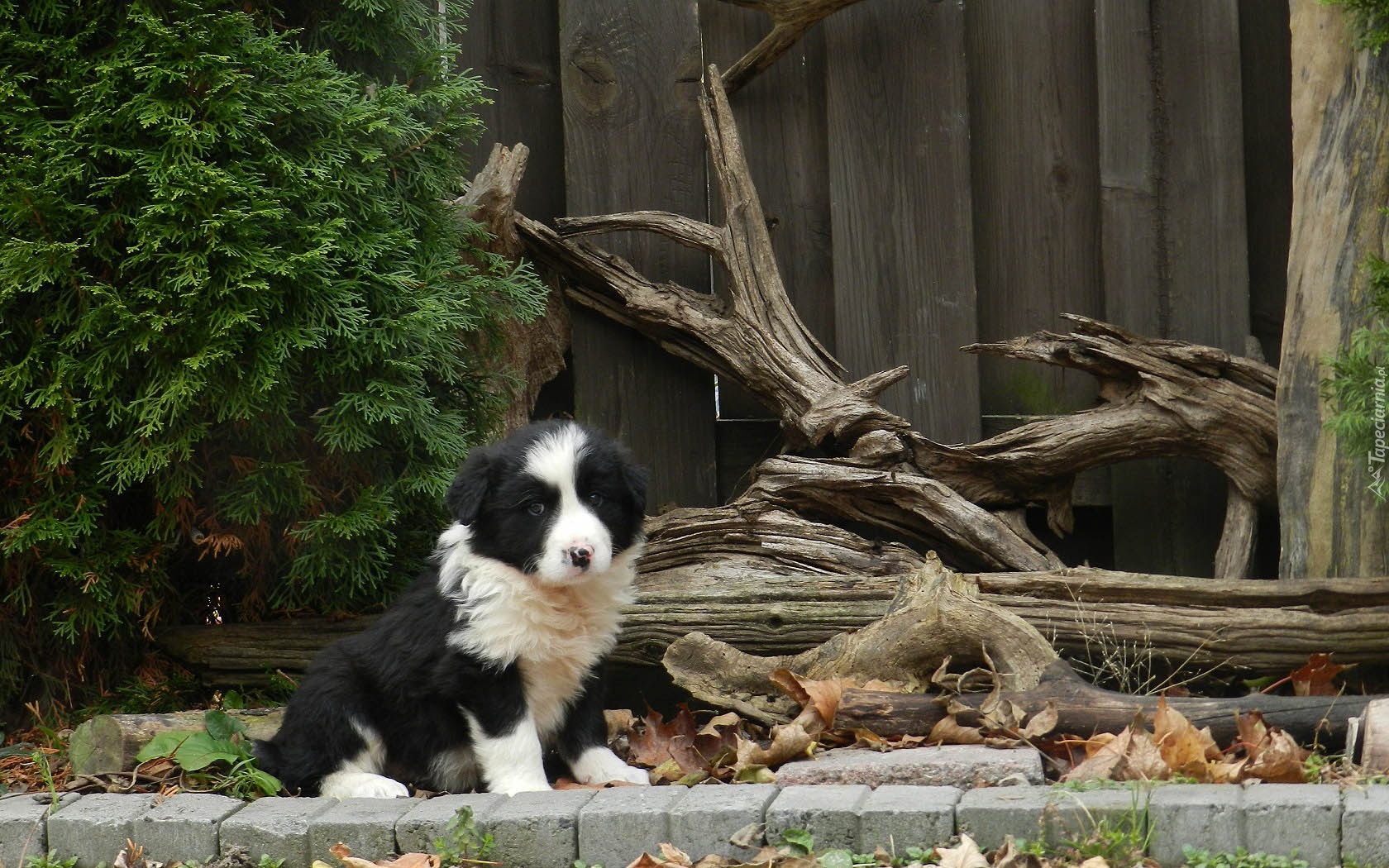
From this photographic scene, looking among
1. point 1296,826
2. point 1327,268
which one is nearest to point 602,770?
point 1296,826

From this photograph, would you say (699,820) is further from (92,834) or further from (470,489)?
(92,834)

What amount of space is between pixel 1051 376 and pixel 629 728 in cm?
254

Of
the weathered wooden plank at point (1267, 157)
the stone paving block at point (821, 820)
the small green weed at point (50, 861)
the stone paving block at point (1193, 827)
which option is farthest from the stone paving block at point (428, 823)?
the weathered wooden plank at point (1267, 157)

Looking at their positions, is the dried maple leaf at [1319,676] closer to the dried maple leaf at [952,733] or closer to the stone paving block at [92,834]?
the dried maple leaf at [952,733]

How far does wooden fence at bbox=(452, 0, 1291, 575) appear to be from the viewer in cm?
572

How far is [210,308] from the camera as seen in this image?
4.42 metres

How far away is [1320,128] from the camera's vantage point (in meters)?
4.77

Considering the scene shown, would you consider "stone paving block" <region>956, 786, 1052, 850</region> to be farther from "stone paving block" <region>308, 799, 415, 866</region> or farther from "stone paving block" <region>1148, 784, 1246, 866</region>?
"stone paving block" <region>308, 799, 415, 866</region>

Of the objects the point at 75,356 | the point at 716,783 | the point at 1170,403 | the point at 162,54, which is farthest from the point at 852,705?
the point at 162,54

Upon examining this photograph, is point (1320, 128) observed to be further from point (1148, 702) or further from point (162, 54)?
point (162, 54)

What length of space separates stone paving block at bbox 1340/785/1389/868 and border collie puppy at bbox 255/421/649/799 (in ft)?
6.81

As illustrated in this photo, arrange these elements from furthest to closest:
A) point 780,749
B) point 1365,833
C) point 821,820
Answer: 1. point 780,749
2. point 821,820
3. point 1365,833

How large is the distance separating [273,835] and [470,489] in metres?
1.16

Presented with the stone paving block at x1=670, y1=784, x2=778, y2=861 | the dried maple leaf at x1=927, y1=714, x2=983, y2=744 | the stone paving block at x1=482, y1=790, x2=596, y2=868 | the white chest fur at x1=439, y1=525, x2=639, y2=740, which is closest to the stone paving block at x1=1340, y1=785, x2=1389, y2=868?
the dried maple leaf at x1=927, y1=714, x2=983, y2=744
